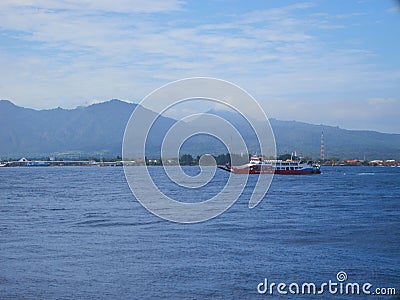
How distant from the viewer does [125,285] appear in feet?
24.8

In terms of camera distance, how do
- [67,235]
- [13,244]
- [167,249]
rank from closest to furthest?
[167,249] < [13,244] < [67,235]

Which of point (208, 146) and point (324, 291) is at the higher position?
point (208, 146)

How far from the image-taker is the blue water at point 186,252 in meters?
7.54

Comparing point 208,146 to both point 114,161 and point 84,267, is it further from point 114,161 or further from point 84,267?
point 84,267

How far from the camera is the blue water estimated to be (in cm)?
754

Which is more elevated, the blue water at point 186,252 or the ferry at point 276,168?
the ferry at point 276,168

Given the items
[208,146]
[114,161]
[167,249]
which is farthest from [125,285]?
[114,161]

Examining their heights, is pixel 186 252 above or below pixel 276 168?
below

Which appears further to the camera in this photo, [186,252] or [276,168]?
[276,168]

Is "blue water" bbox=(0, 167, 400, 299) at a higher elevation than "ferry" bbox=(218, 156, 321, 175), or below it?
below

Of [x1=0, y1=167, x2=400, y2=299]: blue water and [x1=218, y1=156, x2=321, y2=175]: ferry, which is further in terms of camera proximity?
[x1=218, y1=156, x2=321, y2=175]: ferry

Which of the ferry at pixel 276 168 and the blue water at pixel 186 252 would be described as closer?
the blue water at pixel 186 252

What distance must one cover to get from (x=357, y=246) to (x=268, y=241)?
1.45 meters

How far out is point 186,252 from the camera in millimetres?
9547
